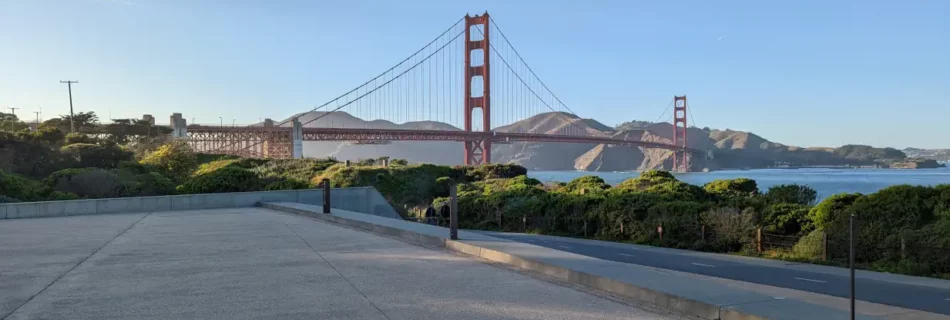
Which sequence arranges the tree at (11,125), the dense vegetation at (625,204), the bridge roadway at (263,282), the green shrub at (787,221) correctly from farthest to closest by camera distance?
the tree at (11,125)
the green shrub at (787,221)
the dense vegetation at (625,204)
the bridge roadway at (263,282)

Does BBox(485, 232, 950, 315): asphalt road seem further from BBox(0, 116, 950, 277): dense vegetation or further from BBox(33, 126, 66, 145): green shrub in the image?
BBox(33, 126, 66, 145): green shrub

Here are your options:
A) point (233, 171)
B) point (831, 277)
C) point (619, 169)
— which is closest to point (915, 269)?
point (831, 277)

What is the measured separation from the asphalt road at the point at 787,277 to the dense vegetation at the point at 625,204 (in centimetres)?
185

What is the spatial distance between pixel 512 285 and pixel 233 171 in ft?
75.3

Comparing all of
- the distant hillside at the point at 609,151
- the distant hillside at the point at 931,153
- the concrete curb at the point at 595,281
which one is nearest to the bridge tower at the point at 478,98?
the distant hillside at the point at 609,151

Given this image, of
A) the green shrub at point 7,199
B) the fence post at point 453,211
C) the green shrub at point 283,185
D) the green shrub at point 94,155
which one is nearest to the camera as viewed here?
the fence post at point 453,211

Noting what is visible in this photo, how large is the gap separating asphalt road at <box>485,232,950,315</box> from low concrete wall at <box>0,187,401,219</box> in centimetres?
783

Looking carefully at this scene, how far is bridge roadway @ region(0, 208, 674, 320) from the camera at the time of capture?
694cm

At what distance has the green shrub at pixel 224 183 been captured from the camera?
27.8 meters

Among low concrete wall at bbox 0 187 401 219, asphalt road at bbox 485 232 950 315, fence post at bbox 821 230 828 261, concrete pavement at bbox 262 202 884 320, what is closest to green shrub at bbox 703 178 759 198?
asphalt road at bbox 485 232 950 315

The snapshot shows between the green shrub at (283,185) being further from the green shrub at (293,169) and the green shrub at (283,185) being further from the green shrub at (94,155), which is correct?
the green shrub at (94,155)

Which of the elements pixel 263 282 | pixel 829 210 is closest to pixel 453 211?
pixel 263 282

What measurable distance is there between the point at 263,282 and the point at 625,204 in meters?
20.0

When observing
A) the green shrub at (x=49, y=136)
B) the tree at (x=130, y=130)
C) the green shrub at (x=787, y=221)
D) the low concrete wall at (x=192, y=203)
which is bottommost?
the green shrub at (x=787, y=221)
